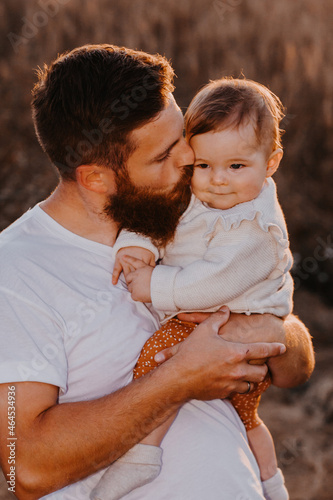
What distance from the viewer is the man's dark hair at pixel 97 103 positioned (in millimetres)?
2232

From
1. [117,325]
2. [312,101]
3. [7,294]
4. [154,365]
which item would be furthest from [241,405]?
[312,101]

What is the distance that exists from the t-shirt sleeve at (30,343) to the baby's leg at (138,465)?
0.32 meters

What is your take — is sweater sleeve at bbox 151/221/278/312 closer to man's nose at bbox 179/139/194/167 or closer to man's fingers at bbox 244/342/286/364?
man's fingers at bbox 244/342/286/364

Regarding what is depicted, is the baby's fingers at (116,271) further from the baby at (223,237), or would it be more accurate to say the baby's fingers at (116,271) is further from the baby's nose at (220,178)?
the baby's nose at (220,178)

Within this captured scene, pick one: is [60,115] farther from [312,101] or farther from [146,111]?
[312,101]

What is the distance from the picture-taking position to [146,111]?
7.52 feet

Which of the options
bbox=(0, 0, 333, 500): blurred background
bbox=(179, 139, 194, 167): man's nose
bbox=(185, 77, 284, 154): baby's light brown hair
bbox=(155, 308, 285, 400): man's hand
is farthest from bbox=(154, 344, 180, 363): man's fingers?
bbox=(0, 0, 333, 500): blurred background

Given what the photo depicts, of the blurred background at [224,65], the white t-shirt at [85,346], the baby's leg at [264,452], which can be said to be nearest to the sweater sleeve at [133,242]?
the white t-shirt at [85,346]

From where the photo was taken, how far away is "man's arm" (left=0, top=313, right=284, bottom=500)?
1.83 m

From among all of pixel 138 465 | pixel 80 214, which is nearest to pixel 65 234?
pixel 80 214

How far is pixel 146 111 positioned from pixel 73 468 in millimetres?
1328

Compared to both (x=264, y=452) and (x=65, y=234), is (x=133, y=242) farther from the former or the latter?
(x=264, y=452)

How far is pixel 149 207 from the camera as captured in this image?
93.7 inches

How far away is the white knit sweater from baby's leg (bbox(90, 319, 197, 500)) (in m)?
0.23
